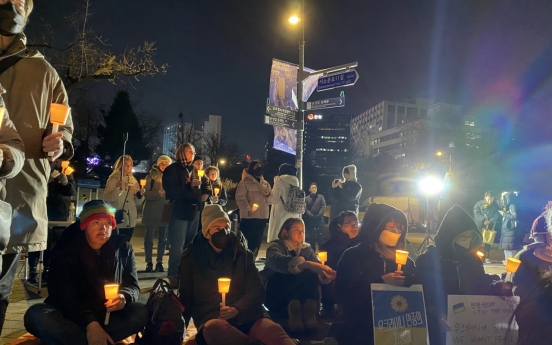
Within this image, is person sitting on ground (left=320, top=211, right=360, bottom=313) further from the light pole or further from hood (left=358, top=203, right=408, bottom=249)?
the light pole

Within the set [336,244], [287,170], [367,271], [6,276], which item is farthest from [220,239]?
[287,170]

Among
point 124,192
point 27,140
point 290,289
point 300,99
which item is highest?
point 300,99

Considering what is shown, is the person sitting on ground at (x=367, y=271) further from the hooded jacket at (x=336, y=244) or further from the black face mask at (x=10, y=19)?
the black face mask at (x=10, y=19)

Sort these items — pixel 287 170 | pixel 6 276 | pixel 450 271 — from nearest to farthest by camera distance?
pixel 6 276 → pixel 450 271 → pixel 287 170

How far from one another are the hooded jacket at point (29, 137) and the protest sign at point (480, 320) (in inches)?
138

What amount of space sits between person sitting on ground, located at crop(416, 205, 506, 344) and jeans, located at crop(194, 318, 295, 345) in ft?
4.69

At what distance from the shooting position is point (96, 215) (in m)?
3.51

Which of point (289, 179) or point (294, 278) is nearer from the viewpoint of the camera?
point (294, 278)

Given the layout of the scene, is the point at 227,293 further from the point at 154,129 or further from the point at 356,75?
the point at 154,129

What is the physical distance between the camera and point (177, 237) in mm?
6195

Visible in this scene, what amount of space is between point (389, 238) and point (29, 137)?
3051 mm

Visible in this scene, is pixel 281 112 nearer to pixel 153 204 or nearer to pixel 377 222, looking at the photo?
pixel 153 204

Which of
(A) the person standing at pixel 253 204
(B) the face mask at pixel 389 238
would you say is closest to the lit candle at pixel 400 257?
(B) the face mask at pixel 389 238

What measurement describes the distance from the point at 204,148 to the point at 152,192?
3531cm
